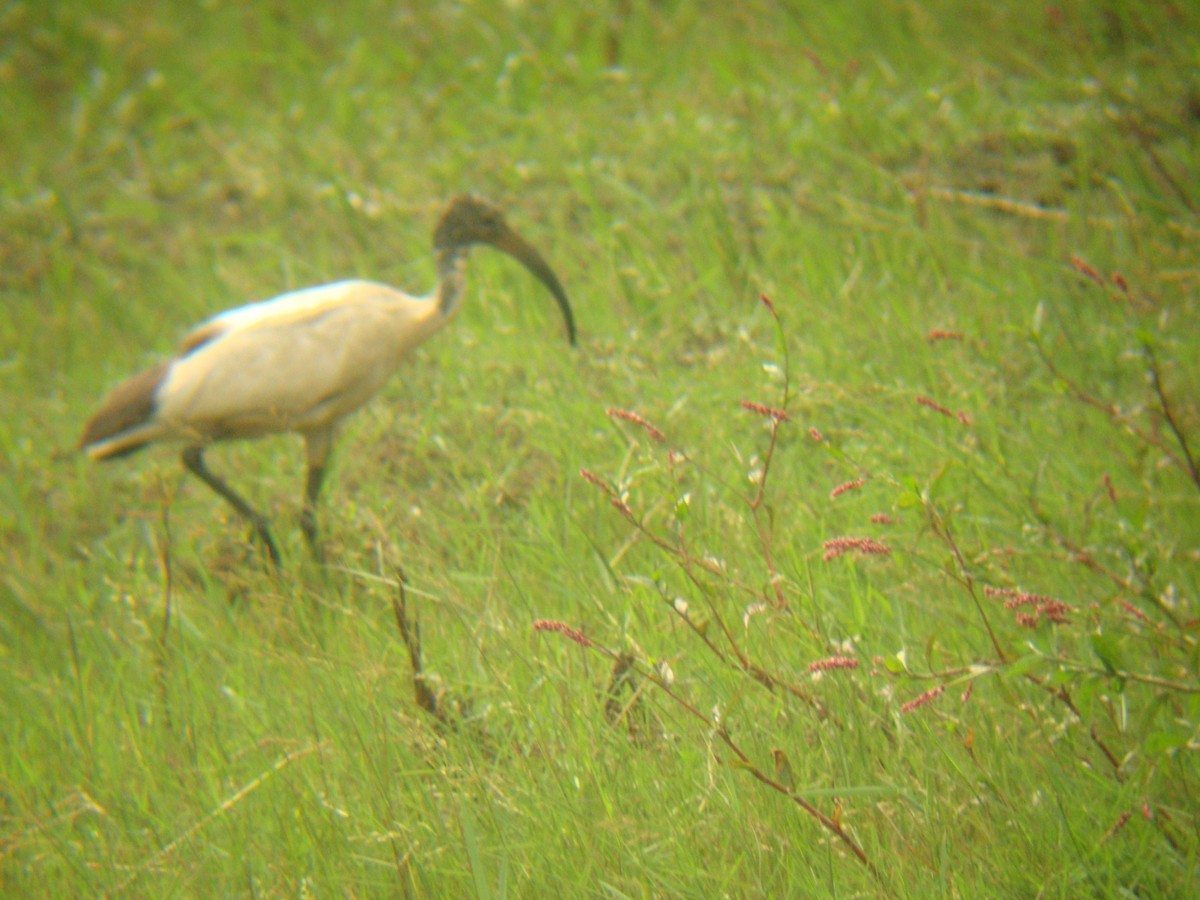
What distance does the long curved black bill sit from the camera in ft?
17.7

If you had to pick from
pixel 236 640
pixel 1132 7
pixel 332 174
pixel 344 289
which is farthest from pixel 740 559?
pixel 332 174

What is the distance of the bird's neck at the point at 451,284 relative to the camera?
18.2ft

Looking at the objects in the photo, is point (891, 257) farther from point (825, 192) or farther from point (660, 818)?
point (660, 818)

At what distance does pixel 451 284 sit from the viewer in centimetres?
555

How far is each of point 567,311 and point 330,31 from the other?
487 centimetres

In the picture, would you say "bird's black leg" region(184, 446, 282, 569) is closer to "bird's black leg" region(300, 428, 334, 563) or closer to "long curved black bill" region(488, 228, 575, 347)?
"bird's black leg" region(300, 428, 334, 563)

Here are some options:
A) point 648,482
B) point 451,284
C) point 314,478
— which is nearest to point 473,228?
point 451,284

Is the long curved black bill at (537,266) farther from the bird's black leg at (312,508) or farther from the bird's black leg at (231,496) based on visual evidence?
the bird's black leg at (231,496)

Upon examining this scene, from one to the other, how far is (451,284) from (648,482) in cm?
214

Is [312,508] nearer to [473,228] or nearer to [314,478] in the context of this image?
[314,478]

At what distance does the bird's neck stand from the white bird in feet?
0.50

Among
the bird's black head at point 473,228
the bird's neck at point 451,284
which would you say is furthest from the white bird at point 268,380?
the bird's black head at point 473,228

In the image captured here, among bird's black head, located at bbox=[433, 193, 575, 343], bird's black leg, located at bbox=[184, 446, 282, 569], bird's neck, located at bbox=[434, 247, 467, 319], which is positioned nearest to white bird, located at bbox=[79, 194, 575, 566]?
bird's black leg, located at bbox=[184, 446, 282, 569]

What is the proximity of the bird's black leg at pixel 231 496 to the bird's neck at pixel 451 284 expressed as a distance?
1.09 metres
